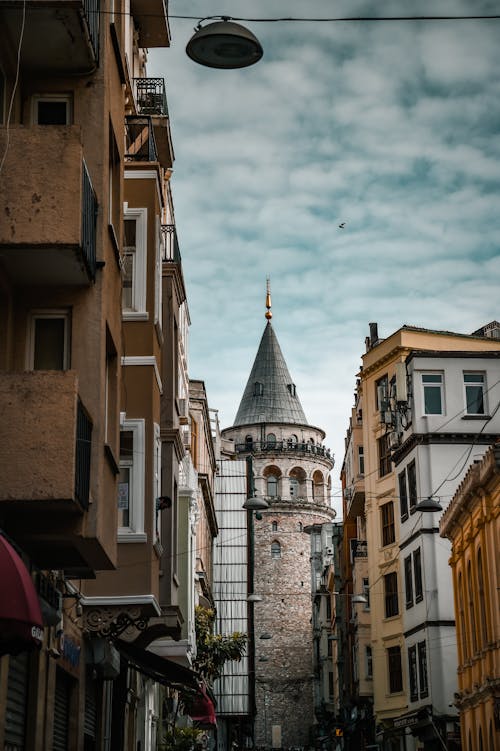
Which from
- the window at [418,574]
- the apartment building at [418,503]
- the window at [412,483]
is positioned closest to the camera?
the apartment building at [418,503]

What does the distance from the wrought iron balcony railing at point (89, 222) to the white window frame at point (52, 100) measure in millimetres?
1041

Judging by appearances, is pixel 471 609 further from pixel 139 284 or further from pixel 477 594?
pixel 139 284

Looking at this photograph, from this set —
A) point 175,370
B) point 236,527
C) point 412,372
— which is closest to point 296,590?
point 236,527

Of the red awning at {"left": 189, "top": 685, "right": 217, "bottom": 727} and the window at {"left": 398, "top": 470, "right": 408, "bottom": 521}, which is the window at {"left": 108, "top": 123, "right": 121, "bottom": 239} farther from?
the window at {"left": 398, "top": 470, "right": 408, "bottom": 521}

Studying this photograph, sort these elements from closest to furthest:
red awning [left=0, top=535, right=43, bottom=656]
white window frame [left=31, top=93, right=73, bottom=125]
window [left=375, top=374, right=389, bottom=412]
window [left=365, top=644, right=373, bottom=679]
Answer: red awning [left=0, top=535, right=43, bottom=656] < white window frame [left=31, top=93, right=73, bottom=125] < window [left=375, top=374, right=389, bottom=412] < window [left=365, top=644, right=373, bottom=679]

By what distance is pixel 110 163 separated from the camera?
14297 mm

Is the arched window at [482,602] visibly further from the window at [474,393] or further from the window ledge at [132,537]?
the window ledge at [132,537]

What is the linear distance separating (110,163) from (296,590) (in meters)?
84.1

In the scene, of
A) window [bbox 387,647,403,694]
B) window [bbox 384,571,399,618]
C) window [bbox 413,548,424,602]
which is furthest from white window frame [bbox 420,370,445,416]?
window [bbox 387,647,403,694]

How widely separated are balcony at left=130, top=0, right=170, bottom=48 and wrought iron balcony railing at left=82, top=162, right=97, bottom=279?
13.0 metres

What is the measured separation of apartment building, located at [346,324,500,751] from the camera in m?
37.7

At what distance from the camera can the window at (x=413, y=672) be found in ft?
130

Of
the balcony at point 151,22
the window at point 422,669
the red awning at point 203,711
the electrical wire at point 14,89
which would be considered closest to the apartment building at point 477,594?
the window at point 422,669

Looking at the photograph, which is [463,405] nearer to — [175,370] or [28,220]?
[175,370]
